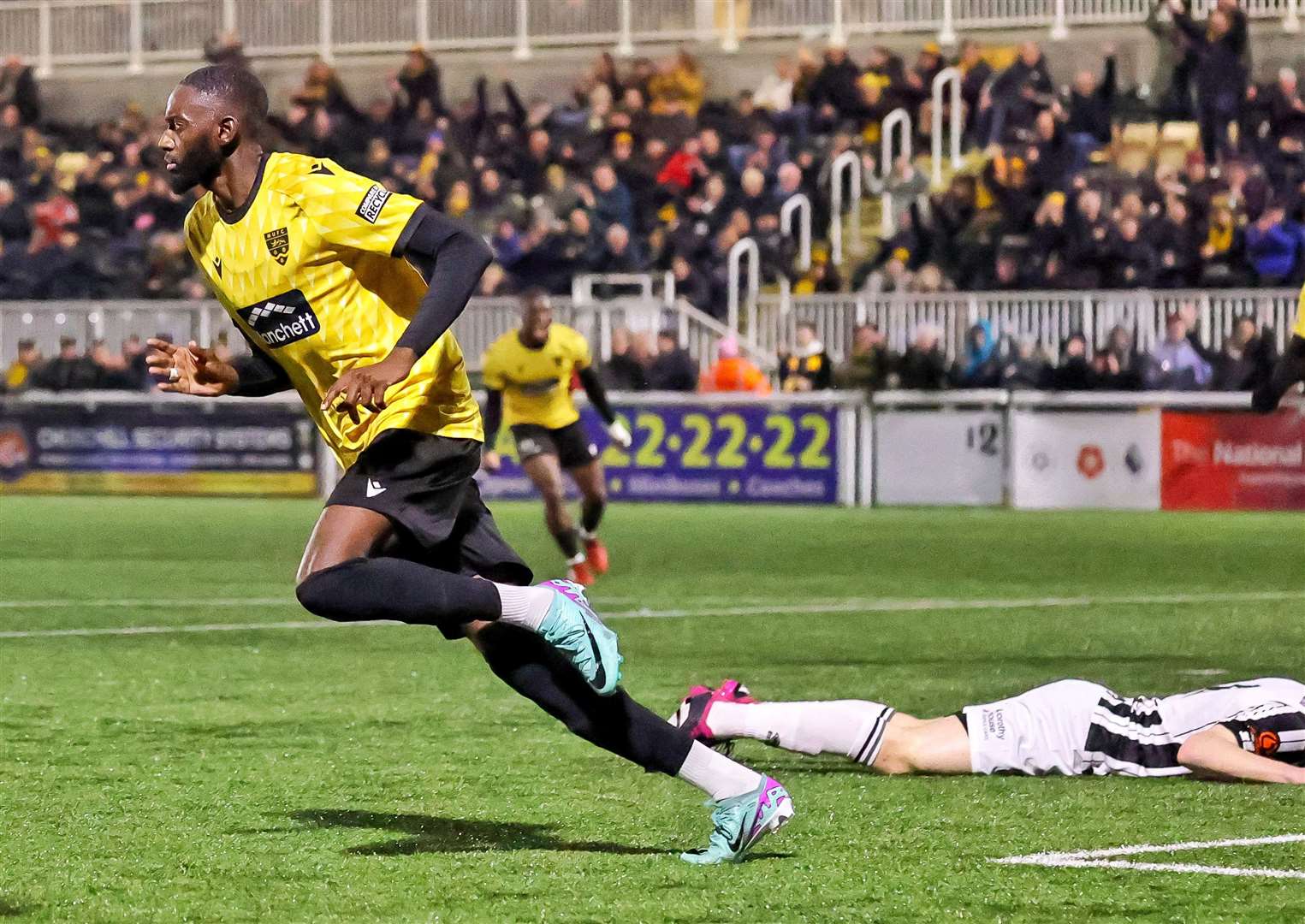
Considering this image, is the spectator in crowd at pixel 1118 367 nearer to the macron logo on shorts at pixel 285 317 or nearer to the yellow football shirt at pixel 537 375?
the yellow football shirt at pixel 537 375

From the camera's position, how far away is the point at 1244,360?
24.0 metres

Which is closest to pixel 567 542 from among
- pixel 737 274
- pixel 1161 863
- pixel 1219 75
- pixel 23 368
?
pixel 1161 863

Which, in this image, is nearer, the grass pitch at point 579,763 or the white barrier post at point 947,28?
the grass pitch at point 579,763

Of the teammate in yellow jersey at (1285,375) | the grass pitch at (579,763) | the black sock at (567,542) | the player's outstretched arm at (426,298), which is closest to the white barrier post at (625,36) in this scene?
the grass pitch at (579,763)

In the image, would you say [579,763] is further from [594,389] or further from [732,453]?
[732,453]

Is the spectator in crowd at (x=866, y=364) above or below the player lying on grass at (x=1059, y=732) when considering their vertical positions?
above

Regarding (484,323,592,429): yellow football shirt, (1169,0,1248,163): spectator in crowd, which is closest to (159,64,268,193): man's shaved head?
(484,323,592,429): yellow football shirt

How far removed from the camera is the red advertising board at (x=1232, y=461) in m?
23.2

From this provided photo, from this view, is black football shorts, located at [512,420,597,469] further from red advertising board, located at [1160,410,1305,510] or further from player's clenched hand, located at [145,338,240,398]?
player's clenched hand, located at [145,338,240,398]

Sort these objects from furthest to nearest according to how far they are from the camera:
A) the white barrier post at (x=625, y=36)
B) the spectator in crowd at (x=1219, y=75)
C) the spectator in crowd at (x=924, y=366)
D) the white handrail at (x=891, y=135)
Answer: the white barrier post at (x=625, y=36) → the white handrail at (x=891, y=135) → the spectator in crowd at (x=1219, y=75) → the spectator in crowd at (x=924, y=366)

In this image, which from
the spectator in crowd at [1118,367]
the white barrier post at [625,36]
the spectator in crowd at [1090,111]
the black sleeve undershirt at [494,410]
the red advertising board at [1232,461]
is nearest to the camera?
the black sleeve undershirt at [494,410]

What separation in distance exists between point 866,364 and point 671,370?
2292 millimetres

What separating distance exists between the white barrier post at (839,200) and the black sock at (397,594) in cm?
2350

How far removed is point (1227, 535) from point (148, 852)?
615 inches
